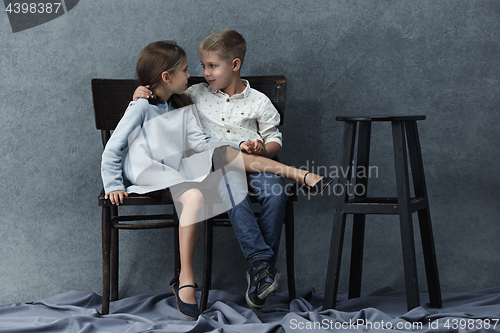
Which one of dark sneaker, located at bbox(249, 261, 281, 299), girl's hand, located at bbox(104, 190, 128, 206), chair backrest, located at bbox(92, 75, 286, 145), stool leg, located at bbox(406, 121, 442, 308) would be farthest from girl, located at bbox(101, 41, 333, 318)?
stool leg, located at bbox(406, 121, 442, 308)

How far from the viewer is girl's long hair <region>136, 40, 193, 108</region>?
1700 millimetres

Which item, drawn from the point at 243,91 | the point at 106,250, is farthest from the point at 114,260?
the point at 243,91

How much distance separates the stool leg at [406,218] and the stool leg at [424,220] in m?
0.13

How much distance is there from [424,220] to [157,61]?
1.19m

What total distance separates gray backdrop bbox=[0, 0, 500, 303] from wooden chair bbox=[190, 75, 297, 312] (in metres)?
0.15

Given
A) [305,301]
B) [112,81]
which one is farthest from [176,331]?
[112,81]

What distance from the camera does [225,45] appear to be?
1754mm

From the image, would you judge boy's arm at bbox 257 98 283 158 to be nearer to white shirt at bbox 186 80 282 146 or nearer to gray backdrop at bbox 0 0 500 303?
white shirt at bbox 186 80 282 146

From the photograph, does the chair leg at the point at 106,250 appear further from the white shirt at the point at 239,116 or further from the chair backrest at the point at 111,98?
the white shirt at the point at 239,116

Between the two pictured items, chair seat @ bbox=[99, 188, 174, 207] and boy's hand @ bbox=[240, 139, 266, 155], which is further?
boy's hand @ bbox=[240, 139, 266, 155]

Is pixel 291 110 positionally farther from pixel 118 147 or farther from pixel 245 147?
pixel 118 147

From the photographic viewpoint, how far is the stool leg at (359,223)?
1745 millimetres

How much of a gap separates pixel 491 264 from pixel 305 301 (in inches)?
35.5

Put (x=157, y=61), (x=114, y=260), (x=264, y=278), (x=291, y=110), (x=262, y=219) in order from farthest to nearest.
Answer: (x=291, y=110) → (x=114, y=260) → (x=157, y=61) → (x=262, y=219) → (x=264, y=278)
